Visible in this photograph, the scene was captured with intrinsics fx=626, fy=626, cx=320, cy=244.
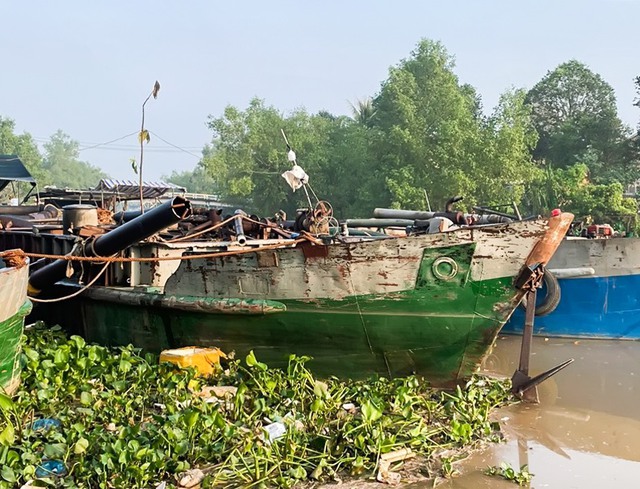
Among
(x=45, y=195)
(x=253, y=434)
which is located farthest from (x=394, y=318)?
(x=45, y=195)

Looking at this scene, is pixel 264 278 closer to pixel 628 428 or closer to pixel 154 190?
pixel 628 428

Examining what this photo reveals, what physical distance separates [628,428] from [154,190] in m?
18.4

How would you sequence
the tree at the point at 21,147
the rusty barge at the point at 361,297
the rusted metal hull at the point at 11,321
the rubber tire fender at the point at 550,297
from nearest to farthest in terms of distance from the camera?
the rusted metal hull at the point at 11,321, the rusty barge at the point at 361,297, the rubber tire fender at the point at 550,297, the tree at the point at 21,147

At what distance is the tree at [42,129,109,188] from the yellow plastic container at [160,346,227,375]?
101m

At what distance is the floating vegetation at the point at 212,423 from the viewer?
4.16 m

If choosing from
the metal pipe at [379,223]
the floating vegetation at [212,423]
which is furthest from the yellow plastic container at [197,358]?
the metal pipe at [379,223]

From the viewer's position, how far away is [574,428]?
5.92 meters

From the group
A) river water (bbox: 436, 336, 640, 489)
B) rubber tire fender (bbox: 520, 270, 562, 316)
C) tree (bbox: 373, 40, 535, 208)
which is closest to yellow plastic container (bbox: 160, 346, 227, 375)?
river water (bbox: 436, 336, 640, 489)

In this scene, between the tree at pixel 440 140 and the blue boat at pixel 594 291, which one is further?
the tree at pixel 440 140

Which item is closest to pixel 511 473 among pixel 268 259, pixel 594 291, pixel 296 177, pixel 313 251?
pixel 313 251

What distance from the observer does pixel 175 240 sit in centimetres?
735

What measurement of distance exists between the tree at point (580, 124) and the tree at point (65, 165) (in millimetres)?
84664

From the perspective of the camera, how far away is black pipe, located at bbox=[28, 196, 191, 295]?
615 cm

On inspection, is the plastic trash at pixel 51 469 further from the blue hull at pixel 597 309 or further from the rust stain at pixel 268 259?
the blue hull at pixel 597 309
